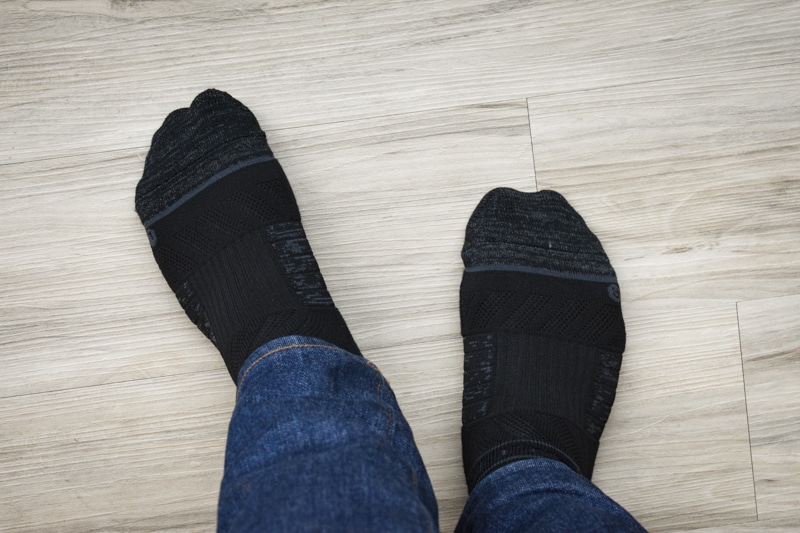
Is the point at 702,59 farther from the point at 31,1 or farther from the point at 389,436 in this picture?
the point at 31,1

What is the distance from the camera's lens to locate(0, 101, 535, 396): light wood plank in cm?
77

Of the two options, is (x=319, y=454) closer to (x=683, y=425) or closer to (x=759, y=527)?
(x=683, y=425)

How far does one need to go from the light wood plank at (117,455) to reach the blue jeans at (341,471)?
0.18 m

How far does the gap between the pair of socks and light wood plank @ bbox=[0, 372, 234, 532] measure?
11 cm

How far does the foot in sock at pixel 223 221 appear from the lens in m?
0.75

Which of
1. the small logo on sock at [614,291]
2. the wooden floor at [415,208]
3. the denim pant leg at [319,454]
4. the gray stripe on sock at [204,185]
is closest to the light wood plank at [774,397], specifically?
the wooden floor at [415,208]

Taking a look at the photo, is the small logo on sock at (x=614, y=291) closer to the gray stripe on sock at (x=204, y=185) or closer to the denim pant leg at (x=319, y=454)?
the denim pant leg at (x=319, y=454)

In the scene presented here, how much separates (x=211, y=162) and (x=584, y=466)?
25.3 inches

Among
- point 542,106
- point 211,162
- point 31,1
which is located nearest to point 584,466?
point 542,106

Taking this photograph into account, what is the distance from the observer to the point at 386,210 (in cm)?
78

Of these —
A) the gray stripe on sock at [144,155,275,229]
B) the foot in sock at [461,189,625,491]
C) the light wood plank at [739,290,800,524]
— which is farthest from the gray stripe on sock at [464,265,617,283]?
the gray stripe on sock at [144,155,275,229]

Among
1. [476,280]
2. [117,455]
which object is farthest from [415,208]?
[117,455]

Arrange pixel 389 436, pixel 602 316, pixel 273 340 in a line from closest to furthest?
pixel 389 436
pixel 273 340
pixel 602 316

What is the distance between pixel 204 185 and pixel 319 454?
453 mm
